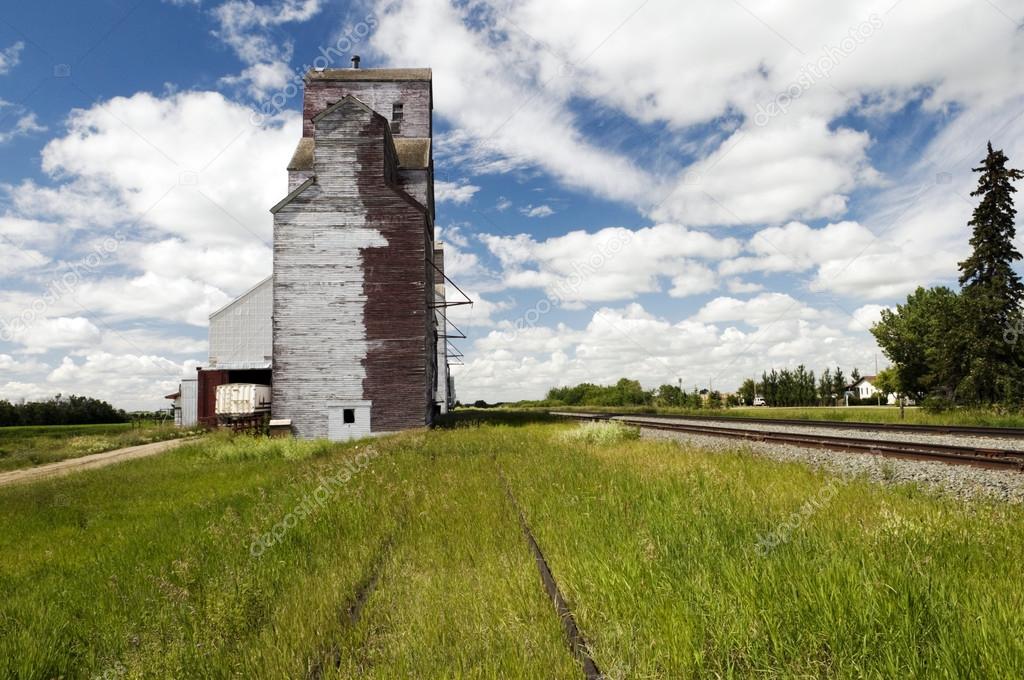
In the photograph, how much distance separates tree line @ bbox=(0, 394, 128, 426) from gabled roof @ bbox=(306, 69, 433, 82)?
6026 centimetres

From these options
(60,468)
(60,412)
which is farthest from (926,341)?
(60,412)

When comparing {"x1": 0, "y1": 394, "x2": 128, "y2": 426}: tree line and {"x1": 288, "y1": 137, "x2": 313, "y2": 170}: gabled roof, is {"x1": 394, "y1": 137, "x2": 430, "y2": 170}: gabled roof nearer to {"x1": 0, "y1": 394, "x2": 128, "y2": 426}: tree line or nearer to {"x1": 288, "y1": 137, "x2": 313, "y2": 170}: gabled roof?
{"x1": 288, "y1": 137, "x2": 313, "y2": 170}: gabled roof

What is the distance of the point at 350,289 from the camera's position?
26047 mm

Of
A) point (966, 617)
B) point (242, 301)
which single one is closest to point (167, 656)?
point (966, 617)

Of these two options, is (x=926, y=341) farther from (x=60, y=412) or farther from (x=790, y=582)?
(x=60, y=412)

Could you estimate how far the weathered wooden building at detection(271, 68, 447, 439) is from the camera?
2556 cm

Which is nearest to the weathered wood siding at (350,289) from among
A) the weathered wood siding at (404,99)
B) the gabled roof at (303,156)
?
the gabled roof at (303,156)

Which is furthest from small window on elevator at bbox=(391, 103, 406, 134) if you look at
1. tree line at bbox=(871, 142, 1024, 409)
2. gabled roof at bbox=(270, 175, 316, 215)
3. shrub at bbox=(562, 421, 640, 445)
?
tree line at bbox=(871, 142, 1024, 409)

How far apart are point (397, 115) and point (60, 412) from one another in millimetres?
67312

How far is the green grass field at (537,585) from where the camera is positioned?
3221 millimetres

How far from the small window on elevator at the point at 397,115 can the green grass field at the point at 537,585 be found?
99.2 ft

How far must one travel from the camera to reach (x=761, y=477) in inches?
374

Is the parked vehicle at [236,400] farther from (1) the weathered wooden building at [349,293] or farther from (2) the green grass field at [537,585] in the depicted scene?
(2) the green grass field at [537,585]

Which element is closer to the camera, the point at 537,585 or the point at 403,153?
the point at 537,585
